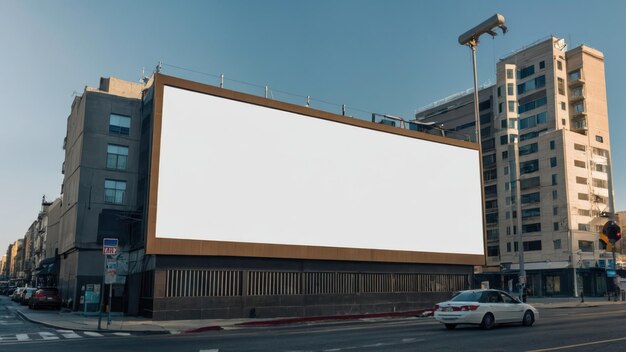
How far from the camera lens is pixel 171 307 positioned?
30016mm

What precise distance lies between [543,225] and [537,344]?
271 feet

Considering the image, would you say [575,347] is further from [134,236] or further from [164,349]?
[134,236]

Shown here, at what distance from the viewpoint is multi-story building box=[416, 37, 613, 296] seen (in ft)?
287

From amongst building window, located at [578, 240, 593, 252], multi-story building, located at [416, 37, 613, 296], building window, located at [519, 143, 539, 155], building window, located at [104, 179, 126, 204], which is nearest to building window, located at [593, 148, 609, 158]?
multi-story building, located at [416, 37, 613, 296]

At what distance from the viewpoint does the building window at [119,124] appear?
48344 mm

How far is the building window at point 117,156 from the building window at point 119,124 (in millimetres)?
1271

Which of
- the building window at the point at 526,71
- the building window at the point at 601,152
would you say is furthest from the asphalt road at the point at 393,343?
the building window at the point at 526,71

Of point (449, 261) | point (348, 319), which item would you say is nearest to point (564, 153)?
point (449, 261)

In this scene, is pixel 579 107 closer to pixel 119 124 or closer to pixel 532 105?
pixel 532 105

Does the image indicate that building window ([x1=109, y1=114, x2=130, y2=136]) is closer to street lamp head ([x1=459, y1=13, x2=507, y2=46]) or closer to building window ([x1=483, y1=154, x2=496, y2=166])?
street lamp head ([x1=459, y1=13, x2=507, y2=46])

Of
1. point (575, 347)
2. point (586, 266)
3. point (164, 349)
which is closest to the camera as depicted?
point (575, 347)

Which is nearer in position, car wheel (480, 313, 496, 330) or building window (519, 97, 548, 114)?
car wheel (480, 313, 496, 330)

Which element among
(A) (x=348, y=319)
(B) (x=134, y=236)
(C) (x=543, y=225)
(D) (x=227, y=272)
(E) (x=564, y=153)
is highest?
(E) (x=564, y=153)

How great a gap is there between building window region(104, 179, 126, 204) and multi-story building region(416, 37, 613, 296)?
62.0 metres
